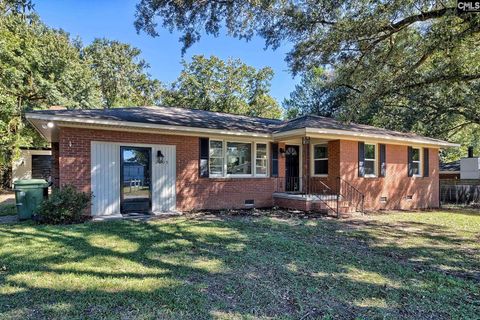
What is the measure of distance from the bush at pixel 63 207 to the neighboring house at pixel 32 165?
48.9ft

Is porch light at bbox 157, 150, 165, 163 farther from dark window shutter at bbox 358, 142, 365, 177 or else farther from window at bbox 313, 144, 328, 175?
dark window shutter at bbox 358, 142, 365, 177

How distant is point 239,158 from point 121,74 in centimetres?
2285

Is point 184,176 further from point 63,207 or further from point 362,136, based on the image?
point 362,136

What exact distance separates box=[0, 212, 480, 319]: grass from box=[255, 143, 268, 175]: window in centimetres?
444

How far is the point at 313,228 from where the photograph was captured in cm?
812

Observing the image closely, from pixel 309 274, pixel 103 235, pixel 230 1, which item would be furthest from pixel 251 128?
pixel 309 274

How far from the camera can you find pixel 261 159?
477 inches

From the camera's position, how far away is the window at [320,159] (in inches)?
485

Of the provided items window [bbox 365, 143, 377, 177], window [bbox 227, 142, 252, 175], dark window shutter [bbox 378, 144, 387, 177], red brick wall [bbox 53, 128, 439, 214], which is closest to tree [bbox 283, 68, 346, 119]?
red brick wall [bbox 53, 128, 439, 214]

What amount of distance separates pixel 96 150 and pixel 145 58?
1022 inches

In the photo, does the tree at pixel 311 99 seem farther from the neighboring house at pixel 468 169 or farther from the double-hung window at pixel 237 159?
the double-hung window at pixel 237 159

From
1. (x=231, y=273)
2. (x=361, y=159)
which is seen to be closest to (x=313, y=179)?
(x=361, y=159)

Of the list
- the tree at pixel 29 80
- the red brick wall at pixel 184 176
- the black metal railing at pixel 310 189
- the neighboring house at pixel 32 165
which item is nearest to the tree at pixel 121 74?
the tree at pixel 29 80

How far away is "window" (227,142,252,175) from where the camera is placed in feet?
37.6
